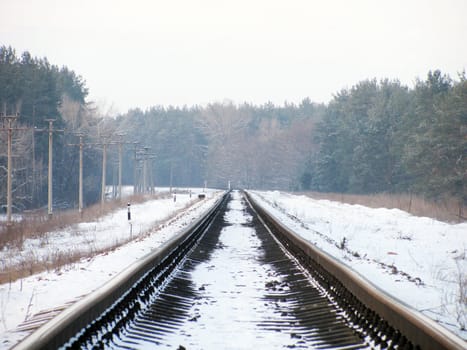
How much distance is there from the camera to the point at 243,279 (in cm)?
949

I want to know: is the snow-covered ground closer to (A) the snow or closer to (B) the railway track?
(B) the railway track

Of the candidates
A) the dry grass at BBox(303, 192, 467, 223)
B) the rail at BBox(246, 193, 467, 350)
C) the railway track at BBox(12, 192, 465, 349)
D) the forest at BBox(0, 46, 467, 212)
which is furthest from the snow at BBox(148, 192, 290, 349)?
the forest at BBox(0, 46, 467, 212)

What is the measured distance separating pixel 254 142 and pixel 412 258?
120 m

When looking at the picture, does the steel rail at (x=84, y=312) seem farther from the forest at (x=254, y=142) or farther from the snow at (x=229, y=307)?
the forest at (x=254, y=142)

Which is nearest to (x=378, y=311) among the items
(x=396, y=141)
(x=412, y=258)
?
(x=412, y=258)

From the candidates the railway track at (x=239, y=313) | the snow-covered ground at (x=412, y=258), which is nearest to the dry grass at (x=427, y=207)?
the snow-covered ground at (x=412, y=258)

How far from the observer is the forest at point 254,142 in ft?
165

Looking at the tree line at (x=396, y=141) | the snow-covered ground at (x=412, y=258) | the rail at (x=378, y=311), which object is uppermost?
the tree line at (x=396, y=141)

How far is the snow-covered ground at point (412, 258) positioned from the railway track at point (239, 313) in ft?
2.09

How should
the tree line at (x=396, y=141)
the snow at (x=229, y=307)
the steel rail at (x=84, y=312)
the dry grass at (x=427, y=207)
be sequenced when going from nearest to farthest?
the steel rail at (x=84, y=312) → the snow at (x=229, y=307) → the dry grass at (x=427, y=207) → the tree line at (x=396, y=141)

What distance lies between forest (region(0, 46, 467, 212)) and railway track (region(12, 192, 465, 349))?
3261cm

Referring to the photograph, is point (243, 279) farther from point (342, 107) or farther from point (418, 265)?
point (342, 107)

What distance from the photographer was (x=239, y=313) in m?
6.90

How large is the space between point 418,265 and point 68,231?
72.6 feet
